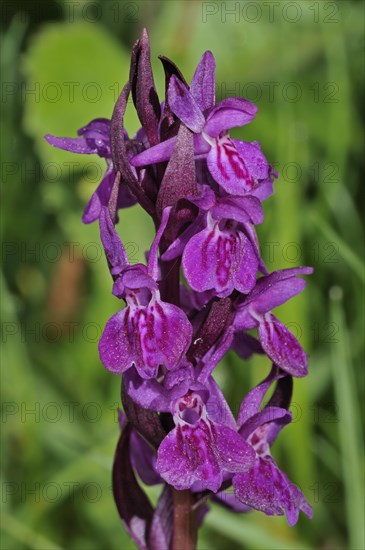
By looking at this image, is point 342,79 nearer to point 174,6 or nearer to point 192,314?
point 174,6

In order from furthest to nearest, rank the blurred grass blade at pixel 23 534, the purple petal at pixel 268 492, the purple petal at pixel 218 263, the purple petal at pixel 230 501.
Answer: the blurred grass blade at pixel 23 534 < the purple petal at pixel 230 501 < the purple petal at pixel 268 492 < the purple petal at pixel 218 263

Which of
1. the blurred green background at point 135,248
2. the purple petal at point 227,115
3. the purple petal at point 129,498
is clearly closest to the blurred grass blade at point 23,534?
the blurred green background at point 135,248

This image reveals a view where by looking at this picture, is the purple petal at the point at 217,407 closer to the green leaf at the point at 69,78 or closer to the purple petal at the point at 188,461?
the purple petal at the point at 188,461

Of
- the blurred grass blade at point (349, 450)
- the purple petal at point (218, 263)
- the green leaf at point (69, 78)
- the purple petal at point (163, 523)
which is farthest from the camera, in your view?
the green leaf at point (69, 78)

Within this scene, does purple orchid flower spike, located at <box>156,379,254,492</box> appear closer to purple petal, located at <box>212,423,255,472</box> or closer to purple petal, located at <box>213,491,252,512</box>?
purple petal, located at <box>212,423,255,472</box>

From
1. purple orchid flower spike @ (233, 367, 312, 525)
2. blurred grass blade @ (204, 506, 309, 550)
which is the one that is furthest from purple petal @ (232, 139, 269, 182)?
blurred grass blade @ (204, 506, 309, 550)

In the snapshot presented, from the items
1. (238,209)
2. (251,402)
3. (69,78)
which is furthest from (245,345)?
(69,78)

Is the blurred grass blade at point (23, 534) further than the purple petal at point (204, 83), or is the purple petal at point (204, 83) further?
the blurred grass blade at point (23, 534)

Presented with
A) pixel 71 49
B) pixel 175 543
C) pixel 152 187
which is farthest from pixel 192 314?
pixel 71 49

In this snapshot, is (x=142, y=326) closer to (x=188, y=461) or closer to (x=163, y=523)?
(x=188, y=461)
